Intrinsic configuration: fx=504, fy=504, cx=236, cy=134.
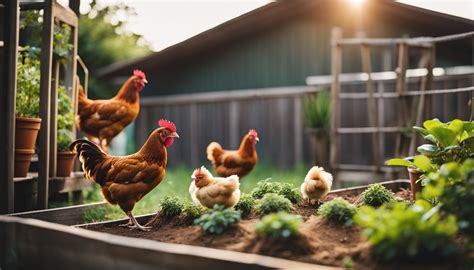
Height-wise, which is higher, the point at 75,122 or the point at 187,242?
the point at 75,122

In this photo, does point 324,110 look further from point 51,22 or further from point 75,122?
point 51,22

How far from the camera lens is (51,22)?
17.8 ft

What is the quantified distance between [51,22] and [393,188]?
4.28 m

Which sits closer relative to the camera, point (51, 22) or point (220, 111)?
point (51, 22)

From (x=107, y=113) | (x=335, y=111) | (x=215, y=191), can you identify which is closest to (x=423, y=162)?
(x=215, y=191)

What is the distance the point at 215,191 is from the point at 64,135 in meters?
3.33

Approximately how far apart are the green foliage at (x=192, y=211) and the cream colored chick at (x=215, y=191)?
0.59 ft

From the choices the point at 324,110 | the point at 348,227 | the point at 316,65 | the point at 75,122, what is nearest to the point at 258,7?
the point at 316,65

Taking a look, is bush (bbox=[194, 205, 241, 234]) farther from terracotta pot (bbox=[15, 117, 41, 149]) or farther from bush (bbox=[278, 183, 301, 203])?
terracotta pot (bbox=[15, 117, 41, 149])

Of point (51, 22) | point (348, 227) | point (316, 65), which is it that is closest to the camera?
point (348, 227)

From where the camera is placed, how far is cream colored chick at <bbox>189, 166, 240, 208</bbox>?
149 inches

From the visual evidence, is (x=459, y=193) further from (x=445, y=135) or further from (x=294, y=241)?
(x=445, y=135)

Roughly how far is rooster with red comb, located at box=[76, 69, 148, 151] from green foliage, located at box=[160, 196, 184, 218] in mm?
2560

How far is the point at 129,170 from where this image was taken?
4.23 meters
